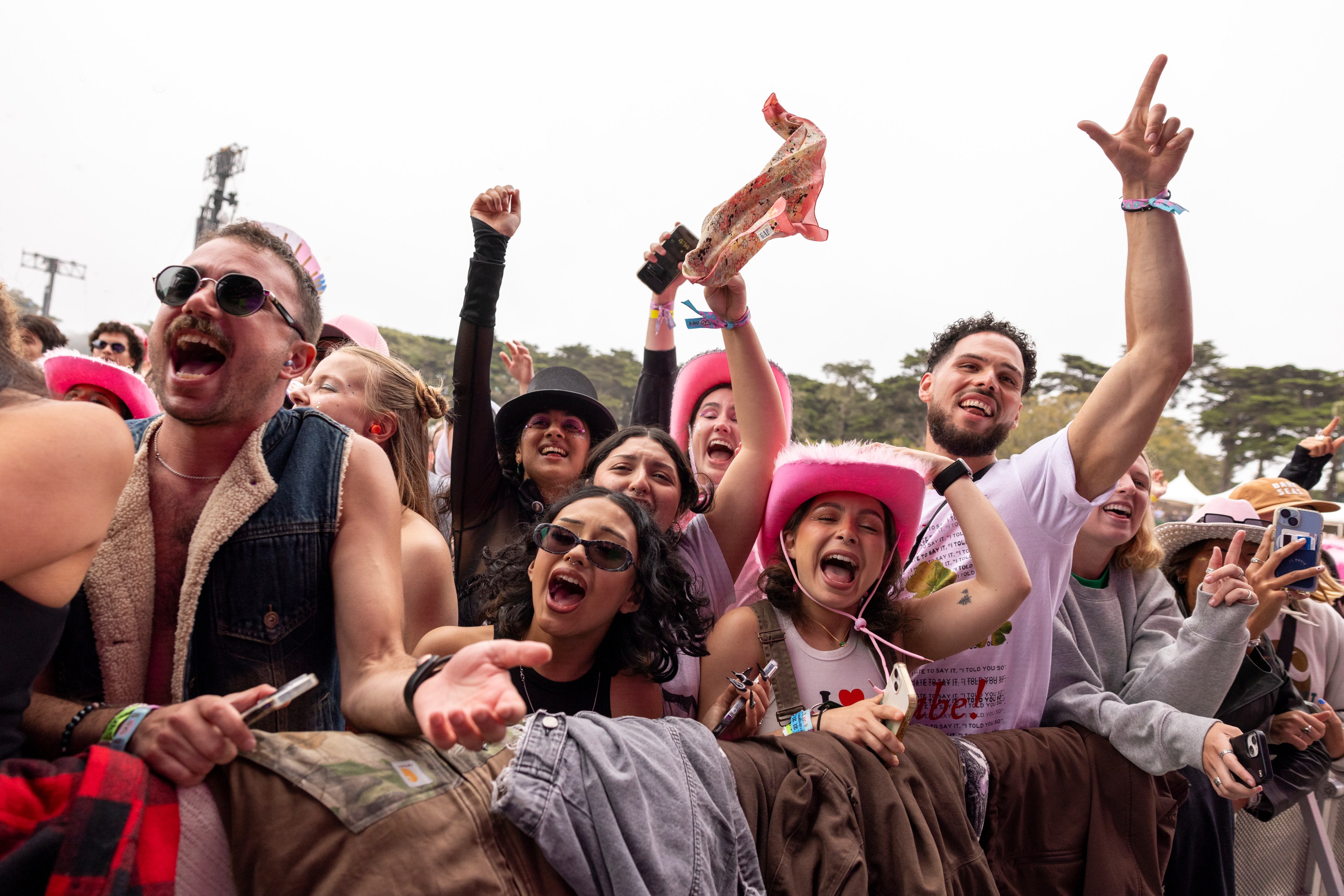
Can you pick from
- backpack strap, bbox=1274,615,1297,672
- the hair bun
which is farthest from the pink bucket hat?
backpack strap, bbox=1274,615,1297,672

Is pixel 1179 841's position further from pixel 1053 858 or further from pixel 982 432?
pixel 982 432

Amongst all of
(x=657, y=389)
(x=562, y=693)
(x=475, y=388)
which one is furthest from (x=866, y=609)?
(x=657, y=389)

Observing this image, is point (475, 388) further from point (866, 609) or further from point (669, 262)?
point (866, 609)

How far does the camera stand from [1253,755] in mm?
2459

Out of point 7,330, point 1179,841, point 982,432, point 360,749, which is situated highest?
point 982,432

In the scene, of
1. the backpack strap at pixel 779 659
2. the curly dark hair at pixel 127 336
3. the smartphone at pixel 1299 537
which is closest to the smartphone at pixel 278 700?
the backpack strap at pixel 779 659

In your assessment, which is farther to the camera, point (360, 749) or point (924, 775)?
point (924, 775)

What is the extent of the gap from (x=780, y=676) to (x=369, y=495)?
50.7 inches

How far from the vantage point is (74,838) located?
1090 mm

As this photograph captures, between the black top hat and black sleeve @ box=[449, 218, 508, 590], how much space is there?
16 cm

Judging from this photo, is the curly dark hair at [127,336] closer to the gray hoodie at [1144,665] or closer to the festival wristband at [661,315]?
the festival wristband at [661,315]

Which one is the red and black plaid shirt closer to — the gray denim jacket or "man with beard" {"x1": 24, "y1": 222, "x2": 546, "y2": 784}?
"man with beard" {"x1": 24, "y1": 222, "x2": 546, "y2": 784}

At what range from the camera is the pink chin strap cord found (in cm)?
259

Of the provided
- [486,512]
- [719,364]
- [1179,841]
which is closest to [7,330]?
[486,512]
